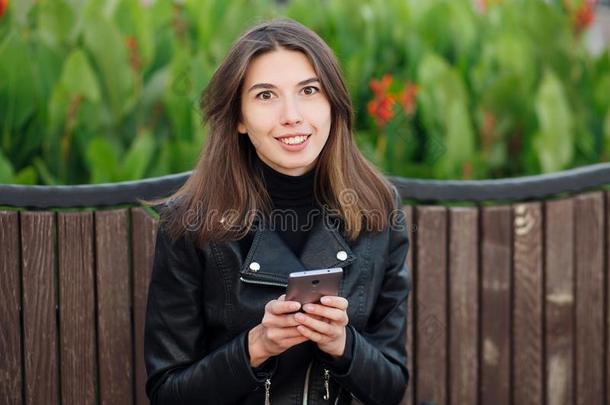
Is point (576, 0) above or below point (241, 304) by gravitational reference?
above

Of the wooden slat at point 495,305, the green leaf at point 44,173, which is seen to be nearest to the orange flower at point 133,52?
the green leaf at point 44,173

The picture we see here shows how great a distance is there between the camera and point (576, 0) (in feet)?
15.1

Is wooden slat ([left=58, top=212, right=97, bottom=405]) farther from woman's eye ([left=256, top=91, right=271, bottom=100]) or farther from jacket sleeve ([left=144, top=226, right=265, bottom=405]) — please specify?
woman's eye ([left=256, top=91, right=271, bottom=100])

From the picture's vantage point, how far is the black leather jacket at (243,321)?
2762 millimetres

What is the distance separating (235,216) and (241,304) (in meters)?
0.21

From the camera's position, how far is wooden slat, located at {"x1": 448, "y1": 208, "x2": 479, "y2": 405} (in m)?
3.45

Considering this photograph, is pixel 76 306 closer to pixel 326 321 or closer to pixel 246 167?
pixel 246 167

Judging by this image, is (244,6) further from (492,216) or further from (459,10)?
(492,216)

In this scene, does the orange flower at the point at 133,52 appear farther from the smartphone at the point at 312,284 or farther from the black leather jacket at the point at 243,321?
the smartphone at the point at 312,284

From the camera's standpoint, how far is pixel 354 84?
13.3 feet

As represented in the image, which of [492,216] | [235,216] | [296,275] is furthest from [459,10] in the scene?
[296,275]

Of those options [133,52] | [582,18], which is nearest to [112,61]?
[133,52]

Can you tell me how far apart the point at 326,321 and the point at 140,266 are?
759 mm

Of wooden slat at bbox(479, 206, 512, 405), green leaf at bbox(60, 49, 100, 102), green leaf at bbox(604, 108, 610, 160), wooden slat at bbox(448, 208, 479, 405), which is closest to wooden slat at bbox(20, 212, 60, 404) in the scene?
green leaf at bbox(60, 49, 100, 102)
